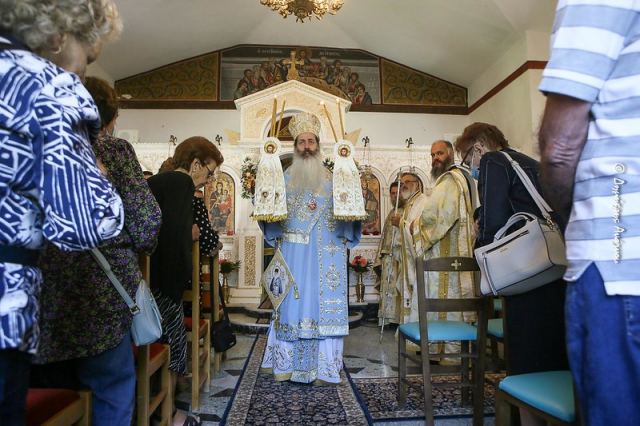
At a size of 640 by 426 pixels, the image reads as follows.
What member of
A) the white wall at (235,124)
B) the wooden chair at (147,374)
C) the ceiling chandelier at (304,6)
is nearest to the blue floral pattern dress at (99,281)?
the wooden chair at (147,374)

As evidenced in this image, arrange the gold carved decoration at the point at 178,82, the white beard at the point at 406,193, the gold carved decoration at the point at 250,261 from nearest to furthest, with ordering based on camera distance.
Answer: the white beard at the point at 406,193 < the gold carved decoration at the point at 250,261 < the gold carved decoration at the point at 178,82

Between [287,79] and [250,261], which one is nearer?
[250,261]

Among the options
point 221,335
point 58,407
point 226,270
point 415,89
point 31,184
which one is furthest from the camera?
point 415,89

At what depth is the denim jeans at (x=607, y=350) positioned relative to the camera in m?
0.92


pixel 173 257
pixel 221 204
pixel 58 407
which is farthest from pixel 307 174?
pixel 221 204

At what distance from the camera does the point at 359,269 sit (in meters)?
7.48

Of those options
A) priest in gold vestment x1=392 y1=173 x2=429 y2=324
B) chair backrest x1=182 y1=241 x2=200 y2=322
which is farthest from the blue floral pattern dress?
priest in gold vestment x1=392 y1=173 x2=429 y2=324

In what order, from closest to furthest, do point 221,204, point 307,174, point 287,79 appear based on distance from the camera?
point 307,174 < point 221,204 < point 287,79

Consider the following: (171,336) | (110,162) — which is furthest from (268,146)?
(110,162)

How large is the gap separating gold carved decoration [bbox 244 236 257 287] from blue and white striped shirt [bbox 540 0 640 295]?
7418 mm

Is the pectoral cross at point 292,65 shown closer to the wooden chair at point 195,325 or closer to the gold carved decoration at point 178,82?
the gold carved decoration at point 178,82

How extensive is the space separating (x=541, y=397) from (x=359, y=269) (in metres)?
6.13

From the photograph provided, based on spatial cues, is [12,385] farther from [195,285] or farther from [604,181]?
[195,285]

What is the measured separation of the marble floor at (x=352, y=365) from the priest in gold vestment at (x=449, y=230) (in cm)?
71
